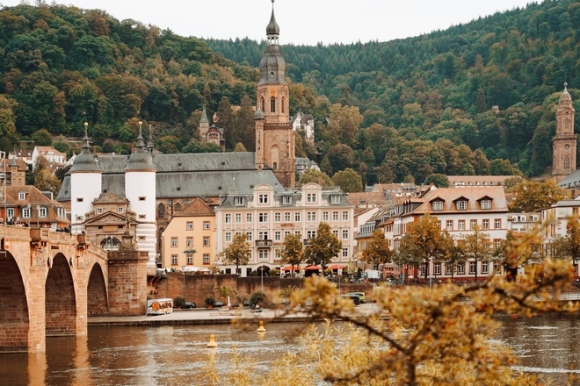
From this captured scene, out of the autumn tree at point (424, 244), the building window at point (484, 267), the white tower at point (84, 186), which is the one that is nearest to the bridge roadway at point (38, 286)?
the white tower at point (84, 186)

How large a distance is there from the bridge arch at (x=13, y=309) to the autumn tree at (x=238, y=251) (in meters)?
54.9

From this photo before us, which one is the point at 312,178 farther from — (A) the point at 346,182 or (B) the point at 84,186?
(B) the point at 84,186

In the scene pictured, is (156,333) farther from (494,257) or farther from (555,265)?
(555,265)

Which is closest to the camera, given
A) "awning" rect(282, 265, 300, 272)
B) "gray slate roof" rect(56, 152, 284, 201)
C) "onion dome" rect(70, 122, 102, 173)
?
"onion dome" rect(70, 122, 102, 173)

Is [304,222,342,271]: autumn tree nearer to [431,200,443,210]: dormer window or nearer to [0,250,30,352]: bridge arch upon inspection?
[431,200,443,210]: dormer window

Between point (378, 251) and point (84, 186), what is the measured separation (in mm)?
25682

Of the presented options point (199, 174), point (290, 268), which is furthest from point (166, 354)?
point (199, 174)

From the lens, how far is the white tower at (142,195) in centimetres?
11156

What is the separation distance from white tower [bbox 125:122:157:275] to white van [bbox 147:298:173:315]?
11094 mm

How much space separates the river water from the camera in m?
55.3

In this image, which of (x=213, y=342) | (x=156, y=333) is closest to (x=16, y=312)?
(x=213, y=342)

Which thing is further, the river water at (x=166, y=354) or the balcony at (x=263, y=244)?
the balcony at (x=263, y=244)

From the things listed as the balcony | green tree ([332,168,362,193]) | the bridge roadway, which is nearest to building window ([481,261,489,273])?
the balcony

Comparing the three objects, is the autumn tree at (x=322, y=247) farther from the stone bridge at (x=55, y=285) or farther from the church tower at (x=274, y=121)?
the church tower at (x=274, y=121)
